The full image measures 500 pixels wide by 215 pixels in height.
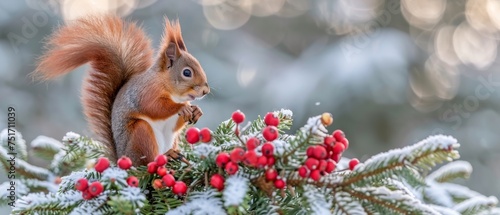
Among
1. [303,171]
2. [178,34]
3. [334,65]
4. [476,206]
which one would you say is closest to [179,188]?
[303,171]

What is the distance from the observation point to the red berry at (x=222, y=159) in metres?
0.59

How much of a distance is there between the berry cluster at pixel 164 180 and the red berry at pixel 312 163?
0.41 ft

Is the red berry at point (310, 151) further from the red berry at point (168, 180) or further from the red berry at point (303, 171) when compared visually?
the red berry at point (168, 180)

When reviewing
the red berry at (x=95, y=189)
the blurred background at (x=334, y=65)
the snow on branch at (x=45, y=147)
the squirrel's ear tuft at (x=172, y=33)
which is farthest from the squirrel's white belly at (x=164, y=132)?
the blurred background at (x=334, y=65)

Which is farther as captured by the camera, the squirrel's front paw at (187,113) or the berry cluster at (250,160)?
the squirrel's front paw at (187,113)

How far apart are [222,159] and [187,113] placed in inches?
9.1

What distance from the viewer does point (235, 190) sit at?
55cm

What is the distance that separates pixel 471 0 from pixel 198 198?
3.51 metres

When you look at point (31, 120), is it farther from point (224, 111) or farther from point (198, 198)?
point (198, 198)

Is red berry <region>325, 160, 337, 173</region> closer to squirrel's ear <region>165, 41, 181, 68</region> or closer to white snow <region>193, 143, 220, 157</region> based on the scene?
white snow <region>193, 143, 220, 157</region>

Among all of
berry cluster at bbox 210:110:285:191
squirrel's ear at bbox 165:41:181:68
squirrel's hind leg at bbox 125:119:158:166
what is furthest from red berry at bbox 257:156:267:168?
squirrel's ear at bbox 165:41:181:68

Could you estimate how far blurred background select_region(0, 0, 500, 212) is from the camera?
10.0ft

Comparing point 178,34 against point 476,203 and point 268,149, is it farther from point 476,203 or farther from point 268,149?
point 476,203

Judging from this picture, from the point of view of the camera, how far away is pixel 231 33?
352 centimetres
